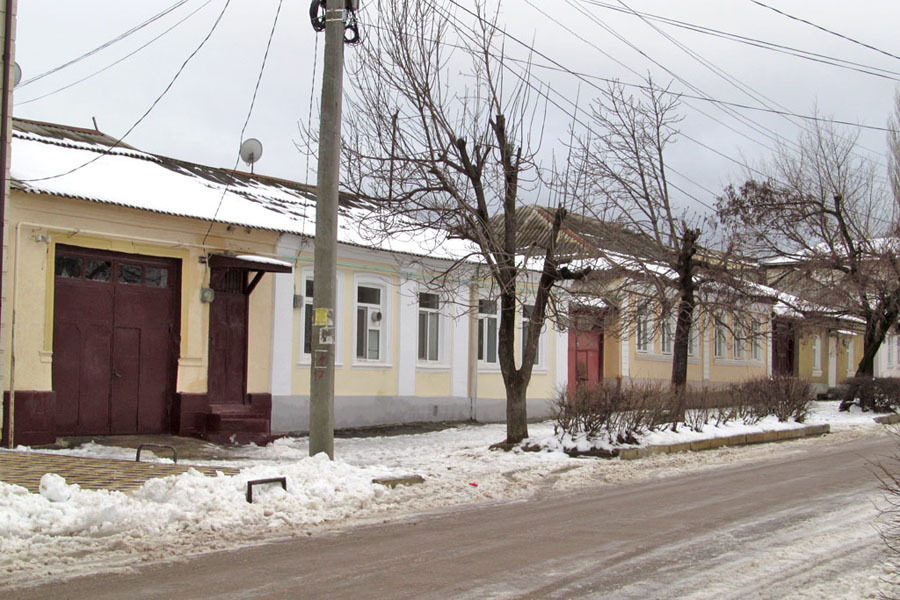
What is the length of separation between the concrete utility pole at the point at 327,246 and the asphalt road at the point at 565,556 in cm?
251

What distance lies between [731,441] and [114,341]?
11.6 meters

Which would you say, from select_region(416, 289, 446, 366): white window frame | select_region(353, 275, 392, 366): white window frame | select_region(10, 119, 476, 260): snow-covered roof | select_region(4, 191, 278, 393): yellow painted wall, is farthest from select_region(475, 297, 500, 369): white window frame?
select_region(4, 191, 278, 393): yellow painted wall

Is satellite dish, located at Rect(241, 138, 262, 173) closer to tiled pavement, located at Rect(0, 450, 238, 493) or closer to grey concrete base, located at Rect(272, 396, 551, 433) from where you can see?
grey concrete base, located at Rect(272, 396, 551, 433)

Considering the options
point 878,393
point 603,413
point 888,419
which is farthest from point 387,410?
point 878,393

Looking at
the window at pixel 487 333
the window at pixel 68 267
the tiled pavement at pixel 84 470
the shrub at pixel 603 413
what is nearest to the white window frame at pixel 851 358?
the window at pixel 487 333

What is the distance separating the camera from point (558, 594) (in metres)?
6.11

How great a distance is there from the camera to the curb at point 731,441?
14.9 meters

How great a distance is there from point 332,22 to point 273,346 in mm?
7720

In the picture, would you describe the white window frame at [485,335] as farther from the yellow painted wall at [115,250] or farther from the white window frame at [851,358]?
the white window frame at [851,358]

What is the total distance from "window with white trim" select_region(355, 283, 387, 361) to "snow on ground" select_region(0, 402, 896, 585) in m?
4.84

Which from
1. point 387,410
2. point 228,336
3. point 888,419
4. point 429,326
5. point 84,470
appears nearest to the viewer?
point 84,470

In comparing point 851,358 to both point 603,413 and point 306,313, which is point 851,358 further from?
point 306,313

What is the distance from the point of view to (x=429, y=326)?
21.8m

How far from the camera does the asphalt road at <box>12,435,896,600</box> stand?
20.5 ft
